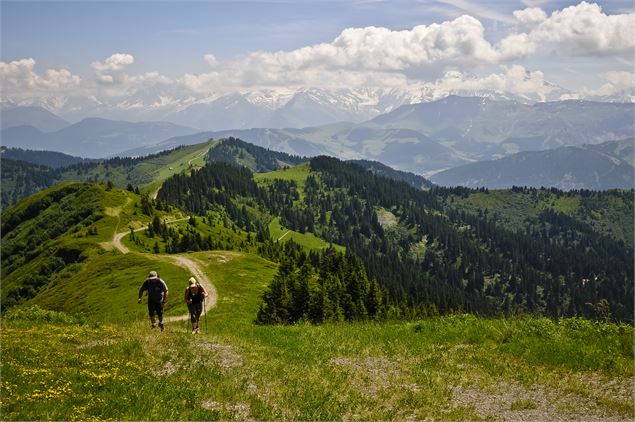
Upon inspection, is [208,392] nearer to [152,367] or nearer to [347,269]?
[152,367]

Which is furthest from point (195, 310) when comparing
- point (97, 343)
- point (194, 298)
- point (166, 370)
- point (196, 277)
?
point (196, 277)

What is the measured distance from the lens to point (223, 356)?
23.9 m

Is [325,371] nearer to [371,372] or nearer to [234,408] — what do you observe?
[371,372]

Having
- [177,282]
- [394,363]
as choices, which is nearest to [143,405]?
[394,363]

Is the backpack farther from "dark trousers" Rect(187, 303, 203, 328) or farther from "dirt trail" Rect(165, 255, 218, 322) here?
"dirt trail" Rect(165, 255, 218, 322)

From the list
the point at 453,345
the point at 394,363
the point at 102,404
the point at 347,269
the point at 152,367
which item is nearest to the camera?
the point at 102,404

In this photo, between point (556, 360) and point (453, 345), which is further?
point (453, 345)

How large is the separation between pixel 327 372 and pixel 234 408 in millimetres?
6140

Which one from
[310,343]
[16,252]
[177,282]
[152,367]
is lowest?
[16,252]

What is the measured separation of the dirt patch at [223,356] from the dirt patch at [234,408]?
12.3 ft

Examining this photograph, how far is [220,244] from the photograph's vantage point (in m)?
142

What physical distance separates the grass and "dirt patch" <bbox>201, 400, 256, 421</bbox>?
45mm

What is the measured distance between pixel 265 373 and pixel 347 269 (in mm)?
45799

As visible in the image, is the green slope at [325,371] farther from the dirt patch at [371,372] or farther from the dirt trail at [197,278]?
the dirt trail at [197,278]
